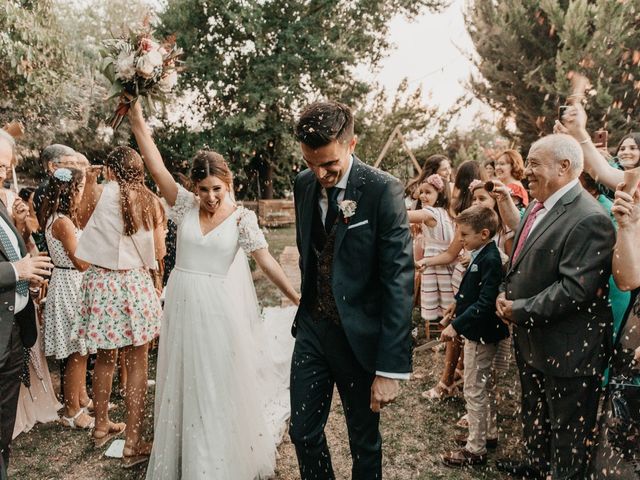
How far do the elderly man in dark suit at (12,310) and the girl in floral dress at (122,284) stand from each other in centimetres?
58

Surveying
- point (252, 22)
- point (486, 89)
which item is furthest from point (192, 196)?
point (486, 89)

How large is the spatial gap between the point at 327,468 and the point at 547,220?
185 cm

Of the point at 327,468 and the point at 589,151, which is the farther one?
the point at 589,151

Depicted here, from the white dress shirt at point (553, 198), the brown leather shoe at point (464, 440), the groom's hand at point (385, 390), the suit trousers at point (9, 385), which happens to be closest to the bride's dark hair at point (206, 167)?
the suit trousers at point (9, 385)

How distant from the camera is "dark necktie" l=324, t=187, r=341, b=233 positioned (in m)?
2.51

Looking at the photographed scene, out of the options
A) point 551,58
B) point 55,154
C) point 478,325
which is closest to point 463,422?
point 478,325

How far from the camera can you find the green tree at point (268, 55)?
1401 centimetres

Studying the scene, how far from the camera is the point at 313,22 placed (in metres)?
14.1

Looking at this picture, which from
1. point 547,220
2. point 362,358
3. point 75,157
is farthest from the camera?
point 75,157

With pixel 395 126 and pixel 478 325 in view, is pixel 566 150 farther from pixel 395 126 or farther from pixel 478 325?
pixel 395 126

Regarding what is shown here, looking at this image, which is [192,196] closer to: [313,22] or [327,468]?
[327,468]

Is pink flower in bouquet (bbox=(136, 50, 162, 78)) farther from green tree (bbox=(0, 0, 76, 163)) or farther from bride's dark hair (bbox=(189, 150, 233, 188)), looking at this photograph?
green tree (bbox=(0, 0, 76, 163))

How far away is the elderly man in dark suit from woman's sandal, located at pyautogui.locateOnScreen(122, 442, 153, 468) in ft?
2.57

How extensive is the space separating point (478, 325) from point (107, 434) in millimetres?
2957
